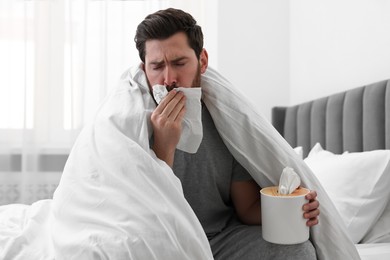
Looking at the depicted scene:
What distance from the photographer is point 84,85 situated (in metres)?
2.68

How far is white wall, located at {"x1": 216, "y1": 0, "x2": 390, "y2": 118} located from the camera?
6.33 feet

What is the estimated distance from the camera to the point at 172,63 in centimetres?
120

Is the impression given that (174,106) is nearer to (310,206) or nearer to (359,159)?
(310,206)

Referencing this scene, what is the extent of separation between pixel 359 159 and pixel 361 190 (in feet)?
0.37

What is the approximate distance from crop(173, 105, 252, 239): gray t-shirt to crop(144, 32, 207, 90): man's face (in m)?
0.12

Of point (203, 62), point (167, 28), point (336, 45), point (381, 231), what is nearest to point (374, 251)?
point (381, 231)

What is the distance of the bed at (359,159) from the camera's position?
1359 mm

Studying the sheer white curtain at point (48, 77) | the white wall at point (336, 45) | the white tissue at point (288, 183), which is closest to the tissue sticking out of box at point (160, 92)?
the white tissue at point (288, 183)

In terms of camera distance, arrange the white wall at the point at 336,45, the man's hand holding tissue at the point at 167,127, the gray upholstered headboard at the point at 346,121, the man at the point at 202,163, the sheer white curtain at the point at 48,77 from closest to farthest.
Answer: the man's hand holding tissue at the point at 167,127, the man at the point at 202,163, the gray upholstered headboard at the point at 346,121, the white wall at the point at 336,45, the sheer white curtain at the point at 48,77

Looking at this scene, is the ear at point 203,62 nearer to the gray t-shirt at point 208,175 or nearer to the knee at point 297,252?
the gray t-shirt at point 208,175

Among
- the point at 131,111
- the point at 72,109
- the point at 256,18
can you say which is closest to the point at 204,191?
the point at 131,111

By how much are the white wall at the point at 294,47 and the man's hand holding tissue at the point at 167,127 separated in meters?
1.08

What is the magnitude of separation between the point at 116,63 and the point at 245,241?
1888 mm

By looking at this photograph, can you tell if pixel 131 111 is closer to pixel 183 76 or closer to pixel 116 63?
pixel 183 76
